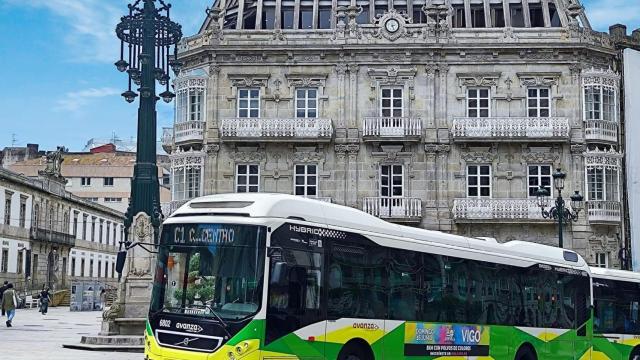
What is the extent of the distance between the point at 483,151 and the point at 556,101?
396 cm

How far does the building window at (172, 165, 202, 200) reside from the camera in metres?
37.0

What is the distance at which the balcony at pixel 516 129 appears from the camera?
35469mm

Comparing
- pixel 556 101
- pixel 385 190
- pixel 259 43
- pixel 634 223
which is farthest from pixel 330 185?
pixel 634 223

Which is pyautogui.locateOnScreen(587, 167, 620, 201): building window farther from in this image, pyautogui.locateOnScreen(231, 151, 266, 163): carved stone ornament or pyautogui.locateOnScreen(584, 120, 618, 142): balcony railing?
pyautogui.locateOnScreen(231, 151, 266, 163): carved stone ornament

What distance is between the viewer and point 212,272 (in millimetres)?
11281

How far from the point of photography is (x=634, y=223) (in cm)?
3700

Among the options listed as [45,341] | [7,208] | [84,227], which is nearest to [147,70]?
[45,341]

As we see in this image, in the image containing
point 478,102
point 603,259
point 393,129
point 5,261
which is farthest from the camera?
point 5,261

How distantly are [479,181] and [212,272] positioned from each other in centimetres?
2631

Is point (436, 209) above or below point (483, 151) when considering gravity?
below

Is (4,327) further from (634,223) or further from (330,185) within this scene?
(634,223)

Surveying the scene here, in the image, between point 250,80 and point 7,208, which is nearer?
point 250,80

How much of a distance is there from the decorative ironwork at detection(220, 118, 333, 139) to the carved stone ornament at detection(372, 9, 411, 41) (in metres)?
4.75

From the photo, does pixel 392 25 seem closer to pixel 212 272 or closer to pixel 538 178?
pixel 538 178
